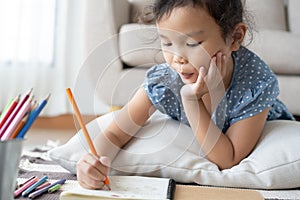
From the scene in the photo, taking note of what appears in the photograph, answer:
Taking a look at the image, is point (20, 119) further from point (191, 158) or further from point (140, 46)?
point (140, 46)

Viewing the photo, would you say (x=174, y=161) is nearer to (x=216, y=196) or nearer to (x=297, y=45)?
(x=216, y=196)

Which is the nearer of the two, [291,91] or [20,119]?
[20,119]

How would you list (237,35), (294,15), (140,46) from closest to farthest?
(237,35), (140,46), (294,15)

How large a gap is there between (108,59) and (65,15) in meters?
1.44

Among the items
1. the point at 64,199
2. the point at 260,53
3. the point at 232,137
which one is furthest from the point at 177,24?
the point at 260,53

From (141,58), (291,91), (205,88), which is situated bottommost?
(291,91)

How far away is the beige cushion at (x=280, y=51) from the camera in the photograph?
1.58 metres

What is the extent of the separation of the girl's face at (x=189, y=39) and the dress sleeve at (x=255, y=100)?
0.13 meters

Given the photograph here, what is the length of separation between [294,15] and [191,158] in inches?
56.6

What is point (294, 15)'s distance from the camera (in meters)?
2.10

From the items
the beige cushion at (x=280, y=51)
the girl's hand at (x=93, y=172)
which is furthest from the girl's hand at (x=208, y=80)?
the beige cushion at (x=280, y=51)

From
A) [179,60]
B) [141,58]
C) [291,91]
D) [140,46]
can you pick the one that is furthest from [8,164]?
[291,91]

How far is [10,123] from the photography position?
0.45 m

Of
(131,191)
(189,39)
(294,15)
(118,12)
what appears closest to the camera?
(131,191)
